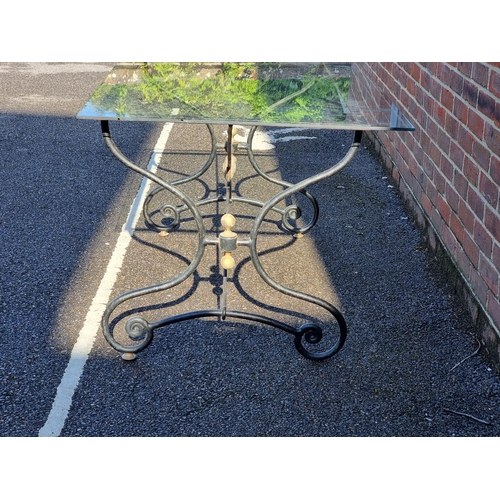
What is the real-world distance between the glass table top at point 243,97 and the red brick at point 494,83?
526mm

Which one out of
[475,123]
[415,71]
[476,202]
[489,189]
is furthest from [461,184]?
[415,71]

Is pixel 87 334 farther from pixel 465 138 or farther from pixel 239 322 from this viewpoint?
pixel 465 138

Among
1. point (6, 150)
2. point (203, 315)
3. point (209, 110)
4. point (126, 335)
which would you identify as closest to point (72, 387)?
point (126, 335)

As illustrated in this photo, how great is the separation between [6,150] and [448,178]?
4.41m

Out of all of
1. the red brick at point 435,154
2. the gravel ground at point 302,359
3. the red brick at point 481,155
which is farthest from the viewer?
the red brick at point 435,154

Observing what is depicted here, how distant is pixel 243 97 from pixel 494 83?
1263 mm

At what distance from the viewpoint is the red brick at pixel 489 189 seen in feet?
12.3

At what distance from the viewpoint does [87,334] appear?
400cm

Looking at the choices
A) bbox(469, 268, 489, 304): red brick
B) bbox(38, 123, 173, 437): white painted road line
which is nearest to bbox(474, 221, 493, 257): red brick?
bbox(469, 268, 489, 304): red brick

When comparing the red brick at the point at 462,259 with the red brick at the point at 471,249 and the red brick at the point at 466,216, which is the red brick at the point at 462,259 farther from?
the red brick at the point at 466,216

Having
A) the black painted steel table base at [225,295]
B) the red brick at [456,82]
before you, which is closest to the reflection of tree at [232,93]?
the black painted steel table base at [225,295]
